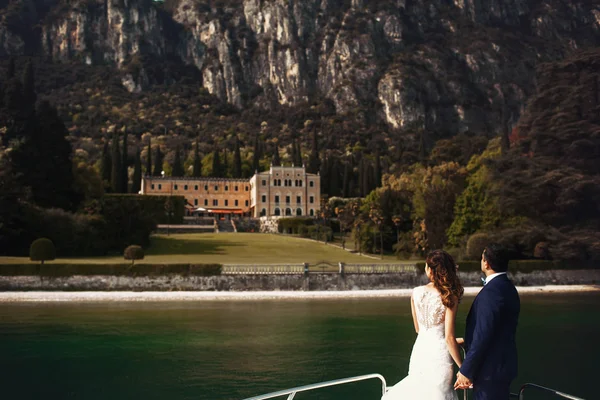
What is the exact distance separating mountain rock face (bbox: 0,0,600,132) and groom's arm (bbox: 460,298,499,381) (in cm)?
15317

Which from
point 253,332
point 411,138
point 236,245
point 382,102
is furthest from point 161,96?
point 253,332

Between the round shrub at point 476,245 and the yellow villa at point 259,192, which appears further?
the yellow villa at point 259,192

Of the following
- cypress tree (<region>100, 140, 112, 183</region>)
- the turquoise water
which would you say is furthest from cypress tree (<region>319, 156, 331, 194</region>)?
the turquoise water

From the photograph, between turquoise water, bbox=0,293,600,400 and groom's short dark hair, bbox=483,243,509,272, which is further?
turquoise water, bbox=0,293,600,400

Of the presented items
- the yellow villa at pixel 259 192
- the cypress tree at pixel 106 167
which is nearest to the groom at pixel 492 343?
the yellow villa at pixel 259 192

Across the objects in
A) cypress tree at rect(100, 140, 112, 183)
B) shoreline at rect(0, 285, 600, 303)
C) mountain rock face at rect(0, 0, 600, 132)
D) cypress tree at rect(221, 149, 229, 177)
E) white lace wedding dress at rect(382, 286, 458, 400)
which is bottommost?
shoreline at rect(0, 285, 600, 303)

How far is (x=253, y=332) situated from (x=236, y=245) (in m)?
34.1

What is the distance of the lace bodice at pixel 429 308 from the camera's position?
538 cm

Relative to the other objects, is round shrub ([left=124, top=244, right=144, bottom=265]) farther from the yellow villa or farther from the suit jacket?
the yellow villa

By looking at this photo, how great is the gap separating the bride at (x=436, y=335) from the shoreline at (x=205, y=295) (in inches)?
1024

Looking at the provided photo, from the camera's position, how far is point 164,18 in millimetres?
199750

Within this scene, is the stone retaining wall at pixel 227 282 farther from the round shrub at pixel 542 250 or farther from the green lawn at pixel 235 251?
the green lawn at pixel 235 251

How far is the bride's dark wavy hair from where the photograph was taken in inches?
209

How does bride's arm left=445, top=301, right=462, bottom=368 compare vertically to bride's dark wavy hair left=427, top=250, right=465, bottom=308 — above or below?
below
